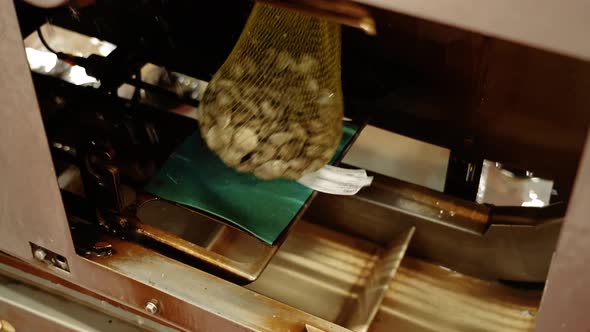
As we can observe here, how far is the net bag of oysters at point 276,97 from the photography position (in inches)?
32.3

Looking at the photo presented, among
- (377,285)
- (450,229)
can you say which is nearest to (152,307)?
(377,285)

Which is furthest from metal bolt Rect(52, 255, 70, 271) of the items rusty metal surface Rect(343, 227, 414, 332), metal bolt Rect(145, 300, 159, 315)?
rusty metal surface Rect(343, 227, 414, 332)

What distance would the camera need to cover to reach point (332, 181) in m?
0.90

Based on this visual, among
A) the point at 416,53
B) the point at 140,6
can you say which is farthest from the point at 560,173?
the point at 140,6

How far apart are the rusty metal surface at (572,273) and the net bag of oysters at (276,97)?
1.18 feet

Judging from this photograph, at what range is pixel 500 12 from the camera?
0.44 metres

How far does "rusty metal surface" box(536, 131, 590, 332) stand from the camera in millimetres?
482

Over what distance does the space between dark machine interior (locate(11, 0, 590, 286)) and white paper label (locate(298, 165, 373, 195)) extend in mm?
112

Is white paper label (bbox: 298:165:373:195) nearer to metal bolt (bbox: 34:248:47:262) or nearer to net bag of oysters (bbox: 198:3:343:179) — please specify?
net bag of oysters (bbox: 198:3:343:179)

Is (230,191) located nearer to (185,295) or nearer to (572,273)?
(185,295)

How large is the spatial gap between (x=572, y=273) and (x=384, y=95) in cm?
49

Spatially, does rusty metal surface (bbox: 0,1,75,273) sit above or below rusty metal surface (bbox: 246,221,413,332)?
above

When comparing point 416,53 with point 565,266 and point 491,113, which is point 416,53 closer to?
point 491,113

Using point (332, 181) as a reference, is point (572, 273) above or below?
above
